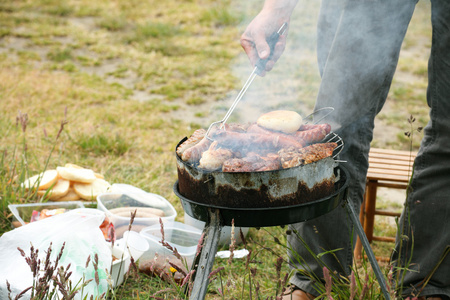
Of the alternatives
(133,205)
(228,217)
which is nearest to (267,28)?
(228,217)

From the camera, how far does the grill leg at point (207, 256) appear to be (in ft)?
5.45

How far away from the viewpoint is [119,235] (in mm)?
2918

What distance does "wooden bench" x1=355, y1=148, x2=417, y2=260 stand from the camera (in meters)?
2.89

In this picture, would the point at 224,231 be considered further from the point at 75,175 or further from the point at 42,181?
the point at 42,181

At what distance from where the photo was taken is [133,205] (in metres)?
3.26

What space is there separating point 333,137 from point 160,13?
756 cm

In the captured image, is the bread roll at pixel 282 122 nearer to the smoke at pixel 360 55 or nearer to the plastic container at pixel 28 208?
the smoke at pixel 360 55

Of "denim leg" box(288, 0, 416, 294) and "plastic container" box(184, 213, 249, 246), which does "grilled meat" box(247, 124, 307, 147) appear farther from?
"plastic container" box(184, 213, 249, 246)

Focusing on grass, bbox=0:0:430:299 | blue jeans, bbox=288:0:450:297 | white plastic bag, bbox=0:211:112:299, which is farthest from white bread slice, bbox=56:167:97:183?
blue jeans, bbox=288:0:450:297

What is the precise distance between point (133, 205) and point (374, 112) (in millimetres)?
1731

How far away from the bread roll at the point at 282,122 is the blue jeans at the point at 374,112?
37 centimetres

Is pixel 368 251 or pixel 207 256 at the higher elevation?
pixel 207 256

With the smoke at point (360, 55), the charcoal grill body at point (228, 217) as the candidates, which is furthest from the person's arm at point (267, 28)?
the charcoal grill body at point (228, 217)

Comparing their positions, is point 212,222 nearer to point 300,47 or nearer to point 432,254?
point 432,254
